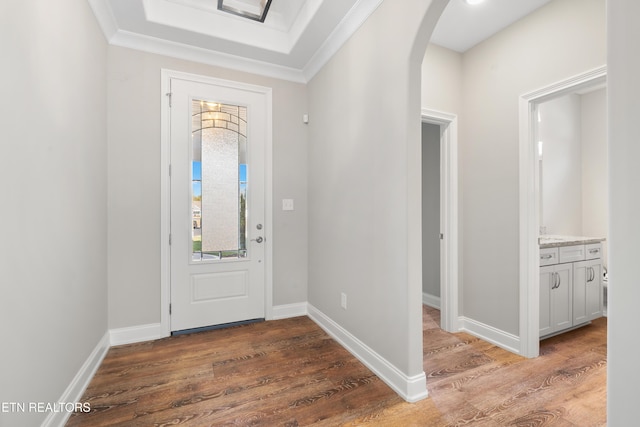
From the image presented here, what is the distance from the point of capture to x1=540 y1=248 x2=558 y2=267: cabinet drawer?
8.48ft

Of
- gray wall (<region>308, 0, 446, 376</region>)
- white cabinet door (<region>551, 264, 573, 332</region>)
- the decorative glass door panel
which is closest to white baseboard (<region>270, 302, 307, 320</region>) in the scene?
gray wall (<region>308, 0, 446, 376</region>)

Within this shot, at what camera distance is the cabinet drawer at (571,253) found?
8.93 feet

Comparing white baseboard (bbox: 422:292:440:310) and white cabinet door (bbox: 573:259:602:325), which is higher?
white cabinet door (bbox: 573:259:602:325)

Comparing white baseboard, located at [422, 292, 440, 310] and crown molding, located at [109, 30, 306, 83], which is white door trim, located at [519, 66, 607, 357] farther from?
crown molding, located at [109, 30, 306, 83]

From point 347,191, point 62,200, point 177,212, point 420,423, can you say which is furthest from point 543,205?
point 62,200

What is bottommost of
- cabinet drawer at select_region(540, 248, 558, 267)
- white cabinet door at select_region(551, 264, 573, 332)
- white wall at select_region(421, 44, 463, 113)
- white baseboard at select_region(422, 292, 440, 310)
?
white baseboard at select_region(422, 292, 440, 310)

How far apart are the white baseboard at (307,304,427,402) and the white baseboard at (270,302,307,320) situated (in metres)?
0.51

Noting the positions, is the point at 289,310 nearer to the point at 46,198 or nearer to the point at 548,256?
the point at 46,198

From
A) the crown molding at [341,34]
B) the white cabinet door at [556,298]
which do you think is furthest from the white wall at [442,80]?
the white cabinet door at [556,298]

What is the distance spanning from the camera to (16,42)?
1.24 m

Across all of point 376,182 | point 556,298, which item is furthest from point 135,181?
point 556,298

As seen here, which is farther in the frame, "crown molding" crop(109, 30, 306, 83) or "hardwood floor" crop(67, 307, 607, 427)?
"crown molding" crop(109, 30, 306, 83)

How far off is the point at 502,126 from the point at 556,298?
5.32ft

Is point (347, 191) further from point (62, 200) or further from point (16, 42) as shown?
point (16, 42)
